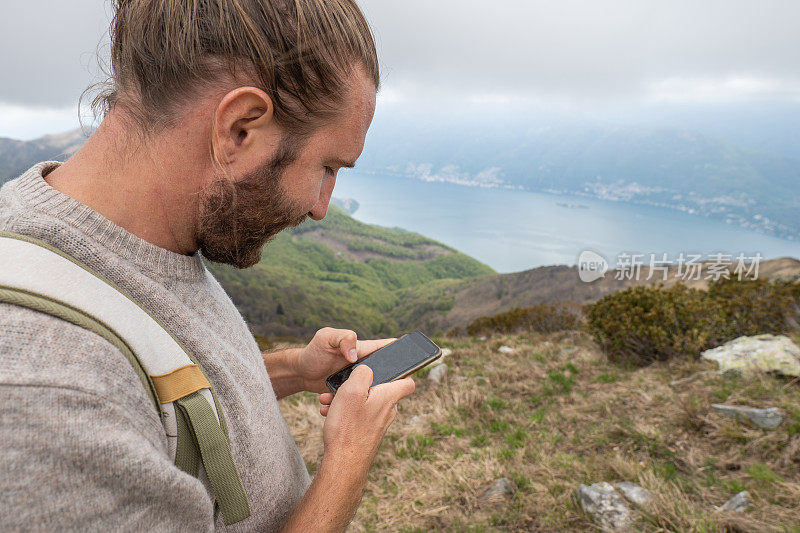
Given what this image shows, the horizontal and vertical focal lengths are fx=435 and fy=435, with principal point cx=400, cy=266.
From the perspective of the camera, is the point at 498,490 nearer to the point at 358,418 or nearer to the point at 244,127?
the point at 358,418

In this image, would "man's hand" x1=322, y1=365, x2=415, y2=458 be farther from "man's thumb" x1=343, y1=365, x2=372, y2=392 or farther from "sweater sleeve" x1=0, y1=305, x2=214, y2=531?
"sweater sleeve" x1=0, y1=305, x2=214, y2=531

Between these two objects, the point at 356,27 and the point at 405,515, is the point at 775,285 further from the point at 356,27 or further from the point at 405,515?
the point at 356,27

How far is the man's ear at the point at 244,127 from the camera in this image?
0.86m

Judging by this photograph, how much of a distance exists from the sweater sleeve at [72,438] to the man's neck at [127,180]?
332 millimetres

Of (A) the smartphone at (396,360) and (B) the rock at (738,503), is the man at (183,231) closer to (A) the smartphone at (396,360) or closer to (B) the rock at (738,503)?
(A) the smartphone at (396,360)

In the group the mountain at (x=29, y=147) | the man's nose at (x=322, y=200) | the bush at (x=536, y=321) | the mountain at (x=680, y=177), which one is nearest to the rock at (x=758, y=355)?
the bush at (x=536, y=321)

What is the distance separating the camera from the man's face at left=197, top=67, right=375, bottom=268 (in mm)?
947

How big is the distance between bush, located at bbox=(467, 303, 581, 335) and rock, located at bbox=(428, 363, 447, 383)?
13.1 feet

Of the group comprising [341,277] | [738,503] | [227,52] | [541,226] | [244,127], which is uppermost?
[541,226]

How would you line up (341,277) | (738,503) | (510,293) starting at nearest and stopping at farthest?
(738,503) < (510,293) < (341,277)

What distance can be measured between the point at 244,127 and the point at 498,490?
2893 mm

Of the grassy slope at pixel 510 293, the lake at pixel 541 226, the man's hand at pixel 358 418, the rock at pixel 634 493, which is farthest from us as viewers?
the lake at pixel 541 226

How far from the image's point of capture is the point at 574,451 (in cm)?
348

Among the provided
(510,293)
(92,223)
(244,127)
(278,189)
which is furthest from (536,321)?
(510,293)
